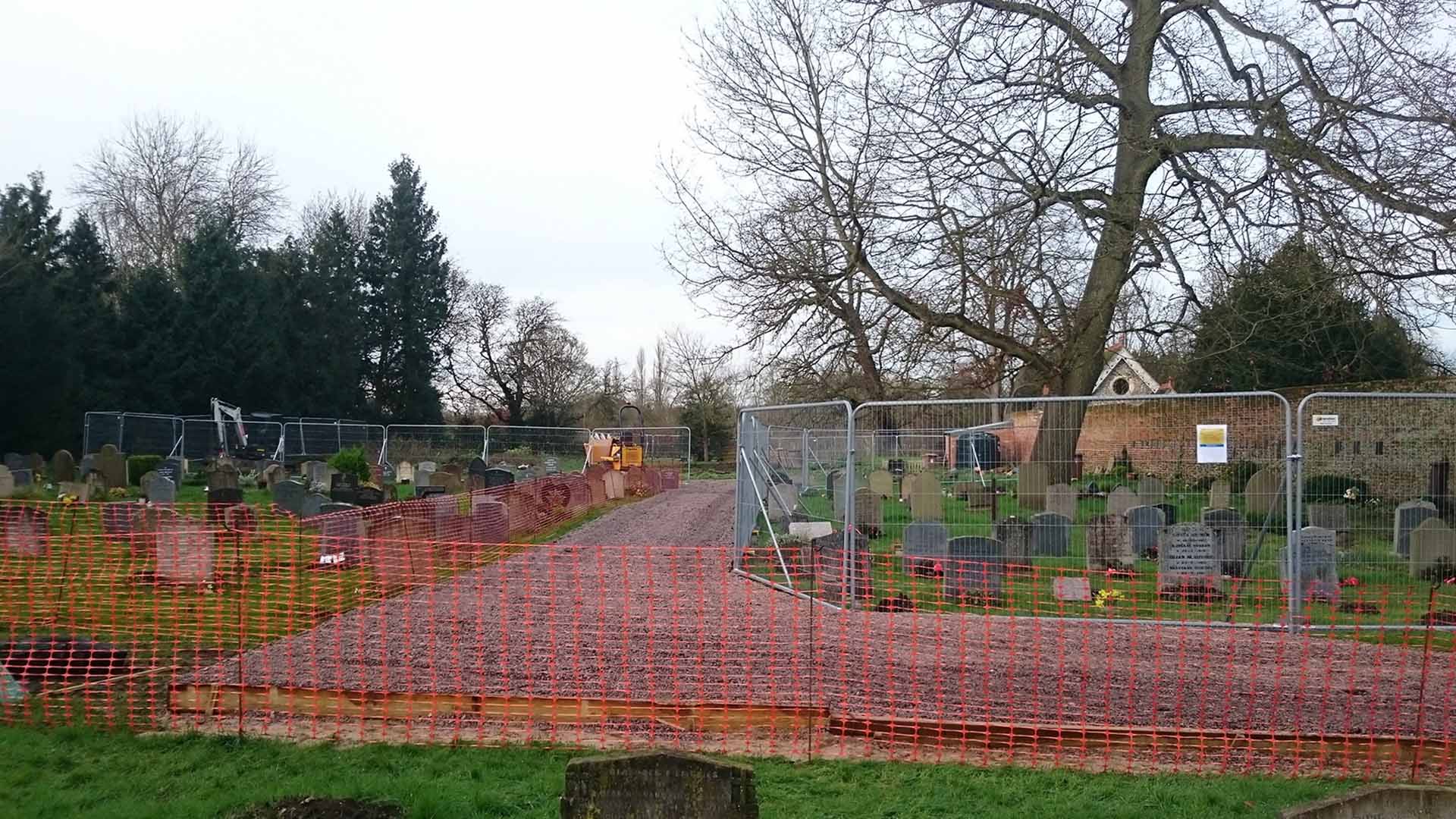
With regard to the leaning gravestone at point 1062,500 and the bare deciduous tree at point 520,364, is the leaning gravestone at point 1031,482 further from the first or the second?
the bare deciduous tree at point 520,364

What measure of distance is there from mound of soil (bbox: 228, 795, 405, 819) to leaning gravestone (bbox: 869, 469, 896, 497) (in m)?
10.7

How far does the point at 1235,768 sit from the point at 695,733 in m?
3.23

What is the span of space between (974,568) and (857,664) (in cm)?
406

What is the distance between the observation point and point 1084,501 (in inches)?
542

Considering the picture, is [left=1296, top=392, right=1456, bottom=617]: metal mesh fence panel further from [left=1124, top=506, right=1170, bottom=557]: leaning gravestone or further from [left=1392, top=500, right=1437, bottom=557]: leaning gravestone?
[left=1124, top=506, right=1170, bottom=557]: leaning gravestone

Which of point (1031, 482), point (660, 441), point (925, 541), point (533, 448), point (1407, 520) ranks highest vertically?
point (660, 441)

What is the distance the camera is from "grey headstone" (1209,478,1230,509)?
563 inches

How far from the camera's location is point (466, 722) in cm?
701

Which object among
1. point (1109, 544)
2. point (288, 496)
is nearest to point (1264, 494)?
point (1109, 544)

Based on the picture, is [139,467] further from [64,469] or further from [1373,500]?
[1373,500]

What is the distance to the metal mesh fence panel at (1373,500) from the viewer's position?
11.6 metres

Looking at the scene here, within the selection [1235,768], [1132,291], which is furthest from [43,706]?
[1132,291]

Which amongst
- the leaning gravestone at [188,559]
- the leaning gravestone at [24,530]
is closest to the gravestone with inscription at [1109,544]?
the leaning gravestone at [188,559]

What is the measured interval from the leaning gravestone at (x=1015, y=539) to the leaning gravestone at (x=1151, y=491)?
1.88 meters
